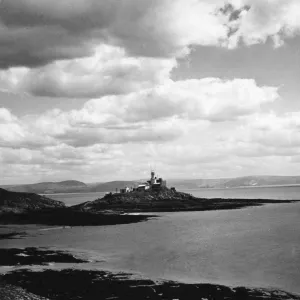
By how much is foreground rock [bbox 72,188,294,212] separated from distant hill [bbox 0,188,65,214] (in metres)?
11.0

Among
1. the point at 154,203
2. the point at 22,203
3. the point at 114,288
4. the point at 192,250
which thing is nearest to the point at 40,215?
the point at 22,203

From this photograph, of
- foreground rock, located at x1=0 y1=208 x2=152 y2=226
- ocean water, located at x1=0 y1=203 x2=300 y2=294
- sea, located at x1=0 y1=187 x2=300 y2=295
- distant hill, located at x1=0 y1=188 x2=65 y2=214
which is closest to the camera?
sea, located at x1=0 y1=187 x2=300 y2=295

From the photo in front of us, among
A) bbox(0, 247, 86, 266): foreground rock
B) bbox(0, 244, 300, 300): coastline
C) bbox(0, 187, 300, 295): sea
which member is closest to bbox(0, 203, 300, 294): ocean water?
bbox(0, 187, 300, 295): sea

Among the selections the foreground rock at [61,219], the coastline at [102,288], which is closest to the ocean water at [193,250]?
the coastline at [102,288]

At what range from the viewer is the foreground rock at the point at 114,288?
27.4m

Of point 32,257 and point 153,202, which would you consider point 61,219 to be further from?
point 153,202

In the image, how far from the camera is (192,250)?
5034 cm

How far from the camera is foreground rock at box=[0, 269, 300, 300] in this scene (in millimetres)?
27359

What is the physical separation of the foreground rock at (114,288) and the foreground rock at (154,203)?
95799 mm

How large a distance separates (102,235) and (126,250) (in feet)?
55.7

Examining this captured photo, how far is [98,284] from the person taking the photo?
30.7 m

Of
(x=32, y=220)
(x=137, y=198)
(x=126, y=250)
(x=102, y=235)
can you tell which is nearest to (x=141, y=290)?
(x=126, y=250)

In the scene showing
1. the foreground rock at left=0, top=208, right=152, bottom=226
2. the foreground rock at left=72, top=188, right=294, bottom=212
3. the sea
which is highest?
the foreground rock at left=72, top=188, right=294, bottom=212

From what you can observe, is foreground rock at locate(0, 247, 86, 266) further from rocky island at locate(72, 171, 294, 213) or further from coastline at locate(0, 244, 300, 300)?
rocky island at locate(72, 171, 294, 213)
